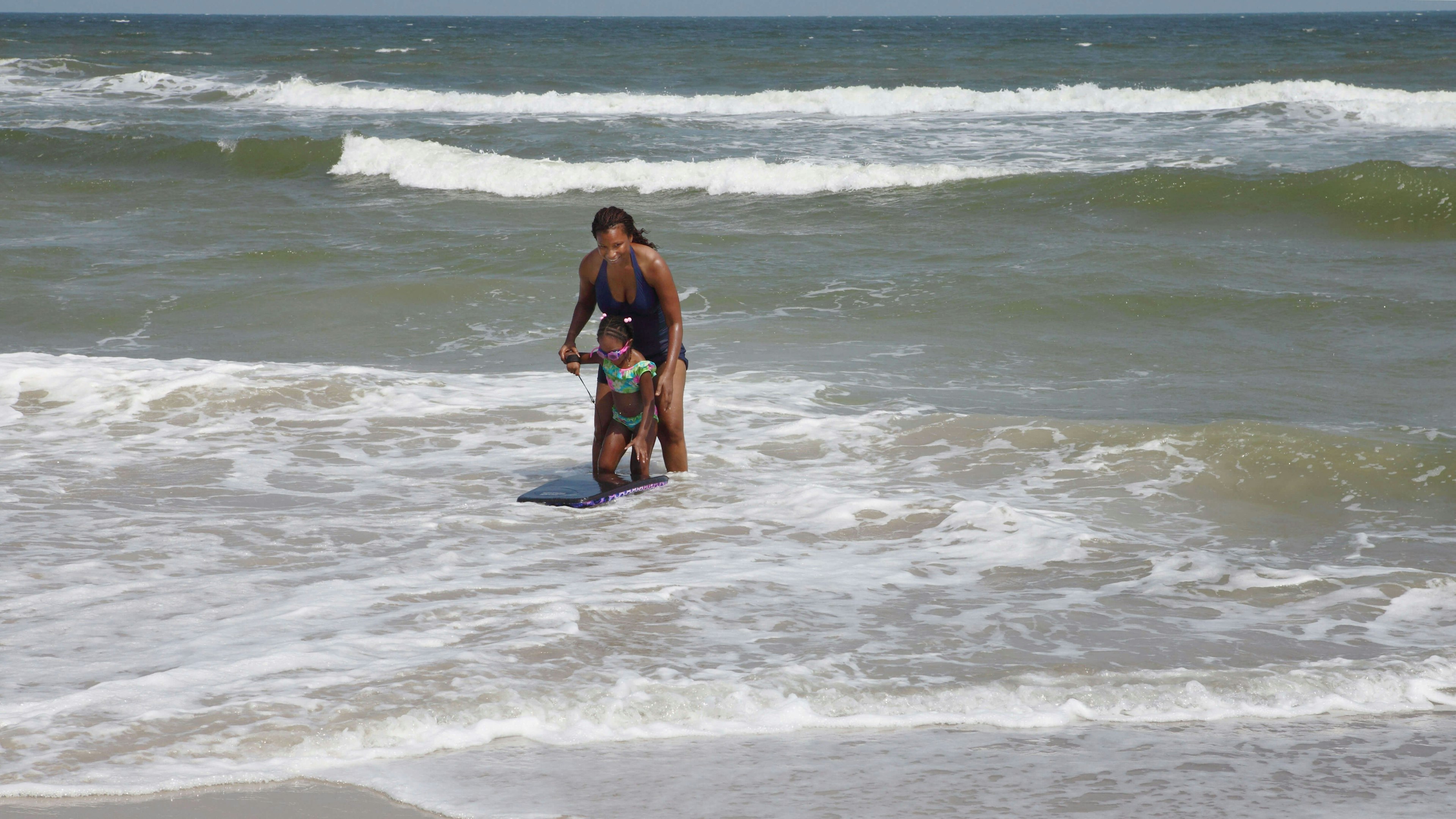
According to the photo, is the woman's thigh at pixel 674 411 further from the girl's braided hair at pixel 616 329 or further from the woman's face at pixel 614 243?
the woman's face at pixel 614 243

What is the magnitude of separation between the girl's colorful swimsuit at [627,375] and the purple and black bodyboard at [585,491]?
0.31 metres

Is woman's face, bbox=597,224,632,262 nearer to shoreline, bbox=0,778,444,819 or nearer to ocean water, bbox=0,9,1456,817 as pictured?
ocean water, bbox=0,9,1456,817

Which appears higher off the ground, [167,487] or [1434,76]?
[1434,76]

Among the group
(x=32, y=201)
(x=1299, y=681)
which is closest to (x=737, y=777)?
(x=1299, y=681)

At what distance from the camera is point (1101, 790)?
3.41 metres

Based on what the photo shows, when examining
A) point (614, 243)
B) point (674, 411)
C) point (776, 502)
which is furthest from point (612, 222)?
point (776, 502)

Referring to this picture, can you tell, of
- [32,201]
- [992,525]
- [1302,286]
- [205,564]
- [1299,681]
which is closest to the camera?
[1299,681]

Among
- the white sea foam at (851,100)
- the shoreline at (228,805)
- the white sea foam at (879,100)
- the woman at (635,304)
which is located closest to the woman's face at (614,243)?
the woman at (635,304)

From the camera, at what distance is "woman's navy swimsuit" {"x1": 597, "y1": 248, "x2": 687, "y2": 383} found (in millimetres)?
5949

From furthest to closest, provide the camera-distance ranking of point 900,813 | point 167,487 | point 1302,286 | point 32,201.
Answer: point 32,201
point 1302,286
point 167,487
point 900,813

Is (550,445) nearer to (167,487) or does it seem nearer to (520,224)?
(167,487)

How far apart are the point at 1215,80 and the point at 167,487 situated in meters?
33.0

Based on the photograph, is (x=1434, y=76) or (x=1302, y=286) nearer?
(x=1302, y=286)

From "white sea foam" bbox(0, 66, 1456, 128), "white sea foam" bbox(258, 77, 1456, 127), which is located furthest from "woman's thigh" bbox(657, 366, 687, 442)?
"white sea foam" bbox(258, 77, 1456, 127)
